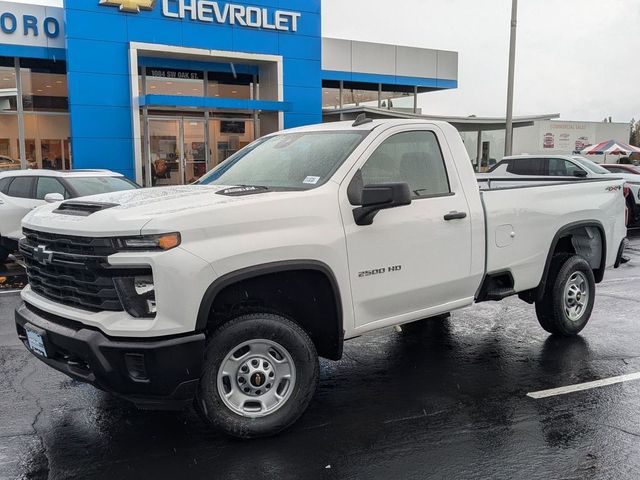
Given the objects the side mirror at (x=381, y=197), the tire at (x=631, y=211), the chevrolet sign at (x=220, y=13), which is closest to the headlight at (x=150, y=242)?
the side mirror at (x=381, y=197)

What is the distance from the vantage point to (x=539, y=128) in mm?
46906

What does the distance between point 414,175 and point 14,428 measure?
135 inches

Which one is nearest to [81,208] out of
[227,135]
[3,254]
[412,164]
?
[412,164]

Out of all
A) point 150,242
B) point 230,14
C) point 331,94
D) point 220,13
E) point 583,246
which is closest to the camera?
point 150,242

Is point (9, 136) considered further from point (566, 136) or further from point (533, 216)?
point (566, 136)

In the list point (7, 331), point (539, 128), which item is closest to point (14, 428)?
point (7, 331)

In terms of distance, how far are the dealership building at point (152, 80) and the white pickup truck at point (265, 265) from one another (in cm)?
1550

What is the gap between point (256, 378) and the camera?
157 inches

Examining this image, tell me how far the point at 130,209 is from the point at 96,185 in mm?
7711

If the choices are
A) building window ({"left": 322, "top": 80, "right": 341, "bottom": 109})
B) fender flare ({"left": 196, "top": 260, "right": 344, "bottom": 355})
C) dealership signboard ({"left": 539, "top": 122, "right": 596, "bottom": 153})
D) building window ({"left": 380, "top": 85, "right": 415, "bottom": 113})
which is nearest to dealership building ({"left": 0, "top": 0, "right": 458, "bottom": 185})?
building window ({"left": 322, "top": 80, "right": 341, "bottom": 109})

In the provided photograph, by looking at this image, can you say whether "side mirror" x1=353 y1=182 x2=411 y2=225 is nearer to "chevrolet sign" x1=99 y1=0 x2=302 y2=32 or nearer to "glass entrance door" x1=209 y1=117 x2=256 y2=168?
"chevrolet sign" x1=99 y1=0 x2=302 y2=32

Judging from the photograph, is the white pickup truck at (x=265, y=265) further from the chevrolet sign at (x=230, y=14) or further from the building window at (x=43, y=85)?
the building window at (x=43, y=85)

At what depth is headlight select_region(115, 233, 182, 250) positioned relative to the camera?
3.52m

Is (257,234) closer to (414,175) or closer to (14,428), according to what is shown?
(414,175)
